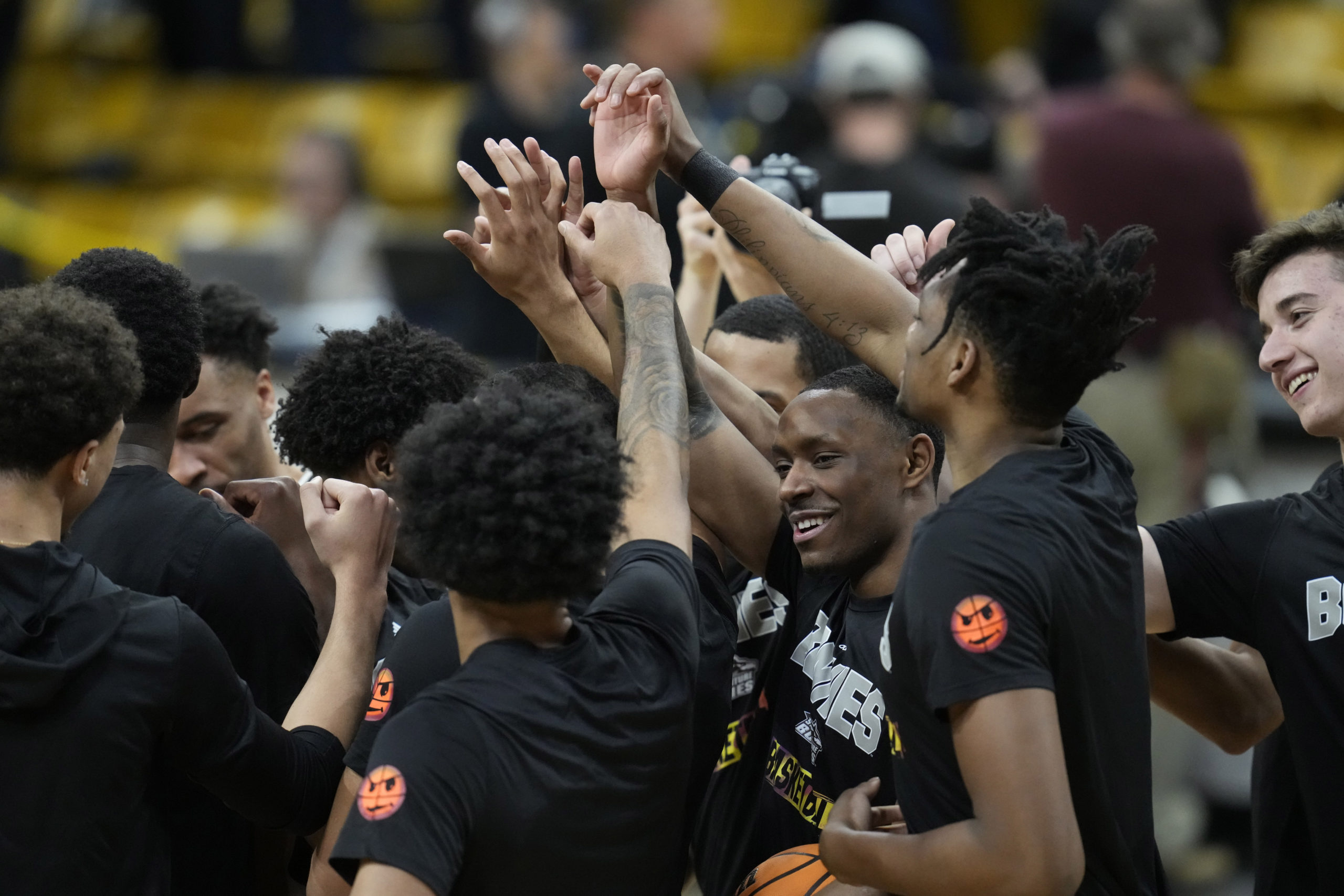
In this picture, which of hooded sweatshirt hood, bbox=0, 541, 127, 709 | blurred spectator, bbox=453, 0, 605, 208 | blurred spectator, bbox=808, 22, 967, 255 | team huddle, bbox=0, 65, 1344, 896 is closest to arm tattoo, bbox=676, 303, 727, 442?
team huddle, bbox=0, 65, 1344, 896

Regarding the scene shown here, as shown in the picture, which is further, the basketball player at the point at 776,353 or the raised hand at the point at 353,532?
the basketball player at the point at 776,353

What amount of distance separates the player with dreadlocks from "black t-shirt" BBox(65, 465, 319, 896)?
116 centimetres

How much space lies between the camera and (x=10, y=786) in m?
2.55

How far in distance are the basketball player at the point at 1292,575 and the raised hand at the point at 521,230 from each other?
1.41m

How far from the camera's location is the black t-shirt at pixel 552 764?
231 cm

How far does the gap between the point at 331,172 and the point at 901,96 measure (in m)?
4.17

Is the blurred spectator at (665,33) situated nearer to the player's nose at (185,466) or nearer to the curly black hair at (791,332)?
the curly black hair at (791,332)

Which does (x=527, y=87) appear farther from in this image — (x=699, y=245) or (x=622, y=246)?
(x=622, y=246)

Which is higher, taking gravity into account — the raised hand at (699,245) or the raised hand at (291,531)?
the raised hand at (699,245)

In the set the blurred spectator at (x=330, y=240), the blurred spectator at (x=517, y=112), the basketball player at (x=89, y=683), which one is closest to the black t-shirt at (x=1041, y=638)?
the basketball player at (x=89, y=683)

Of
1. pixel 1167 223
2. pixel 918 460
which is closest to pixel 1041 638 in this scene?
pixel 918 460

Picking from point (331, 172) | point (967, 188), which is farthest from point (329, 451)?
point (331, 172)

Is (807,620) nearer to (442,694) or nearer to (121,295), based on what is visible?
(442,694)

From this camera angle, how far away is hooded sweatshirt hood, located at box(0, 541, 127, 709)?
2.53 meters
